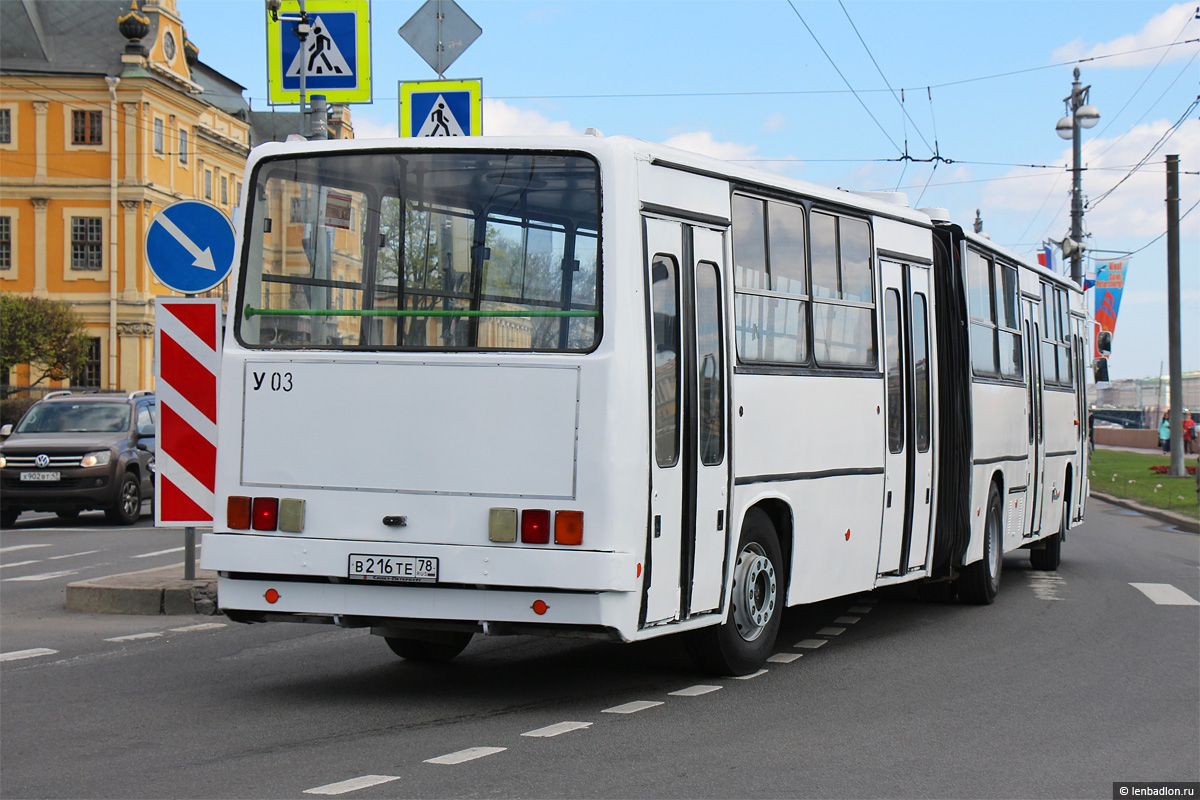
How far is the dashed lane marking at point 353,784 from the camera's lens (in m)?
5.99

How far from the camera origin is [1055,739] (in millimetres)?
7379

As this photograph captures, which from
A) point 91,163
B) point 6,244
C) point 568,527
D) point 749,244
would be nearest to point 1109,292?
point 749,244

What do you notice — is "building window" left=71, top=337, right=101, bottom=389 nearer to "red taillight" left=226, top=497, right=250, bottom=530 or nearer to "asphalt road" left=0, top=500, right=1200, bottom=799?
"asphalt road" left=0, top=500, right=1200, bottom=799

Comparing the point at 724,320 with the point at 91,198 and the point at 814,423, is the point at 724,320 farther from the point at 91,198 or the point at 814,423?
the point at 91,198

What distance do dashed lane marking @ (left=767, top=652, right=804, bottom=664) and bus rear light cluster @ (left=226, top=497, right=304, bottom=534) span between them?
3354mm

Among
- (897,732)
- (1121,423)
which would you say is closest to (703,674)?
(897,732)

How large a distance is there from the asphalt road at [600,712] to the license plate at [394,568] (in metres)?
0.69

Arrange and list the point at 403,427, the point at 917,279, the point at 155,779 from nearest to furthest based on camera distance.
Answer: the point at 155,779
the point at 403,427
the point at 917,279

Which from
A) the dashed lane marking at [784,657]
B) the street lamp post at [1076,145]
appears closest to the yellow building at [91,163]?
the street lamp post at [1076,145]

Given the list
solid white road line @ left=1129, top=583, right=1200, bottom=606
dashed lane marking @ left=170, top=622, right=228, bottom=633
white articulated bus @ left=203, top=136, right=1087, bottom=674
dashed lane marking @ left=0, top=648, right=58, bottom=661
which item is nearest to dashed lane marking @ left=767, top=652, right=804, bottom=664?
white articulated bus @ left=203, top=136, right=1087, bottom=674

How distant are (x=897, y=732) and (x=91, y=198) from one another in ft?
233

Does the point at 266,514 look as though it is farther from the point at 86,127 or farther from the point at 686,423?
the point at 86,127

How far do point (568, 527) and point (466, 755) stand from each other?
1342mm

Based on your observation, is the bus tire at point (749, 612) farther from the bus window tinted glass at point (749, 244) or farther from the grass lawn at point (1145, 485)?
the grass lawn at point (1145, 485)
